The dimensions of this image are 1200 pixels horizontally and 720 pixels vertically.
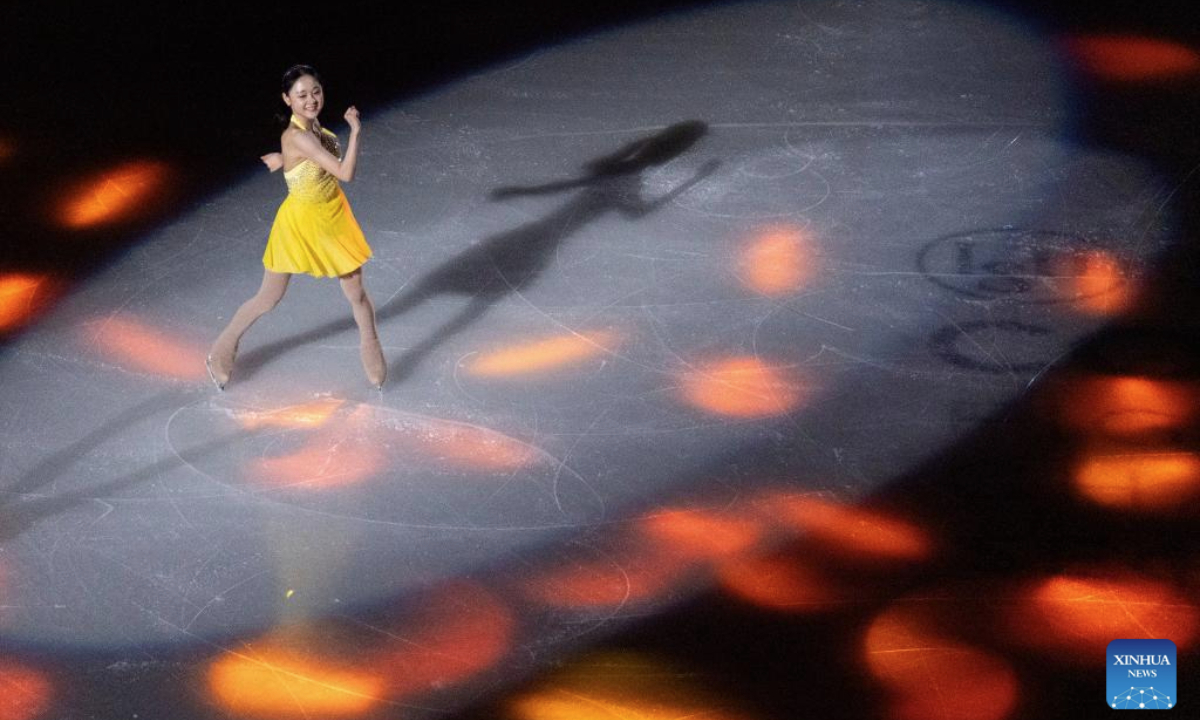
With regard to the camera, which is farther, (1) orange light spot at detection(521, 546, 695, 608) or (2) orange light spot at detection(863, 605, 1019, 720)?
(1) orange light spot at detection(521, 546, 695, 608)

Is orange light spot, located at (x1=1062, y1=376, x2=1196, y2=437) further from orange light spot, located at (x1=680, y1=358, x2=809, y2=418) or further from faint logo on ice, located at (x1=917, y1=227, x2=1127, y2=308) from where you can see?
orange light spot, located at (x1=680, y1=358, x2=809, y2=418)

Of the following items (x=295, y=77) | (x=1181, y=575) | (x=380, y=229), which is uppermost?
(x=295, y=77)

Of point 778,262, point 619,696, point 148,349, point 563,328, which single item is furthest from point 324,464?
point 778,262

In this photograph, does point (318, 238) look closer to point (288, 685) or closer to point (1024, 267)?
point (288, 685)

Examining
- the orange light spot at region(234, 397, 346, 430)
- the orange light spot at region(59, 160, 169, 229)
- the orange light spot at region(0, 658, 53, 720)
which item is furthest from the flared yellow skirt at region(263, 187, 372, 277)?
the orange light spot at region(59, 160, 169, 229)

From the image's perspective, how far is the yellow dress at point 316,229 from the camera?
20.2 ft

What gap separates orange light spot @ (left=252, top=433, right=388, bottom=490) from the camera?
6242 mm

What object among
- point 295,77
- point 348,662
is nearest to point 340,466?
point 348,662

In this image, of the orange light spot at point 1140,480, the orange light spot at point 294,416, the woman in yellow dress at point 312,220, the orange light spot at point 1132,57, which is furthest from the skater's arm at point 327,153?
the orange light spot at point 1132,57

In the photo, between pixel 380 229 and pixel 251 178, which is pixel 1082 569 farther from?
pixel 251 178

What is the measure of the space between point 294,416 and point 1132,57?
569 centimetres

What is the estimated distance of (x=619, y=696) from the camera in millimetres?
5246

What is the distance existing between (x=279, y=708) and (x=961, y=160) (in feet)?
16.0

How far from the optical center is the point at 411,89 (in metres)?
9.27
